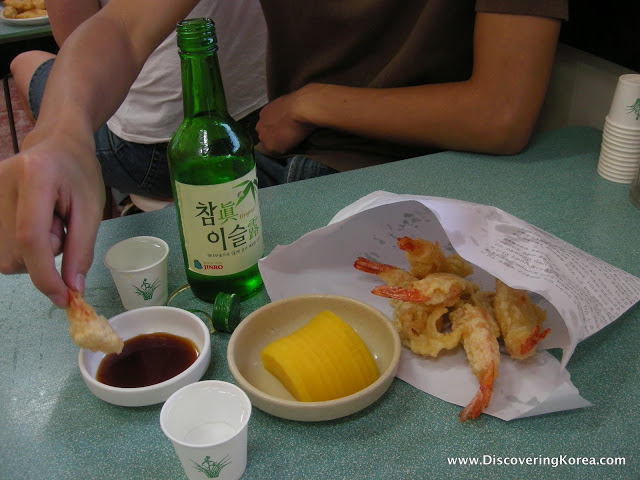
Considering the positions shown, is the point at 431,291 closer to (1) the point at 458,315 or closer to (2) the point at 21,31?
(1) the point at 458,315

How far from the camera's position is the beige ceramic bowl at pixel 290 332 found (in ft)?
2.16

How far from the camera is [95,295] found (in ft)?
3.05

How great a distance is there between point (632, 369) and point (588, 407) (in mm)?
97

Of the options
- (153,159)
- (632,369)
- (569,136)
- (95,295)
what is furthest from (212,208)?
(153,159)

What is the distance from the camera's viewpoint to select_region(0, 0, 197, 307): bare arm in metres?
0.69

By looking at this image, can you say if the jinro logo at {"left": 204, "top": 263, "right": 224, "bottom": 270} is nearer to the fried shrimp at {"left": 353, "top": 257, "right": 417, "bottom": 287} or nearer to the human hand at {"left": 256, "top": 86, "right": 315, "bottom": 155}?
the fried shrimp at {"left": 353, "top": 257, "right": 417, "bottom": 287}

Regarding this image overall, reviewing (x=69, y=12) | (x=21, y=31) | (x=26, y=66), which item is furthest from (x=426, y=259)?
(x=21, y=31)

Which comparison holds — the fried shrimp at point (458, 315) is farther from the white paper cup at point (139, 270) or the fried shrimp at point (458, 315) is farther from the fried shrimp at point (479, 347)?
the white paper cup at point (139, 270)

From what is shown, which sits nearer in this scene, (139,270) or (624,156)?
(139,270)

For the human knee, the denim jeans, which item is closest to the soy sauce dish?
the denim jeans

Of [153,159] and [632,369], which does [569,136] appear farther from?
[153,159]

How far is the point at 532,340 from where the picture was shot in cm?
69

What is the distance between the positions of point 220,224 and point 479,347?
378 millimetres

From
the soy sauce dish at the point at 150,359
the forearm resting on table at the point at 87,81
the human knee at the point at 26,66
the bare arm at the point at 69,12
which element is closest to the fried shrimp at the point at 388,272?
the soy sauce dish at the point at 150,359
